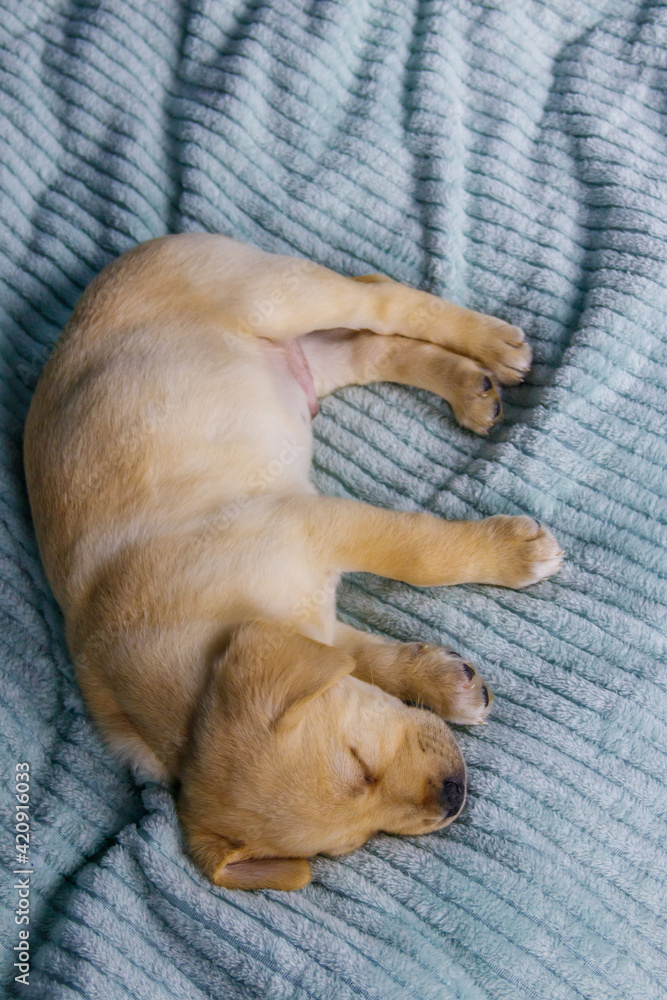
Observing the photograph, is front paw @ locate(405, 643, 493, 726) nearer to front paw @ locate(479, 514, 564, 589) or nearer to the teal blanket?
the teal blanket

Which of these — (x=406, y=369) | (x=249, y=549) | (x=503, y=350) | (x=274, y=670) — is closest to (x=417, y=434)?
(x=406, y=369)

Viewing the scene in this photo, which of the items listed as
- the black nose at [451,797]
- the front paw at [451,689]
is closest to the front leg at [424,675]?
the front paw at [451,689]

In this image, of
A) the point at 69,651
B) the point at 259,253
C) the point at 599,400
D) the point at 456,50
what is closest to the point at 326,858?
the point at 69,651

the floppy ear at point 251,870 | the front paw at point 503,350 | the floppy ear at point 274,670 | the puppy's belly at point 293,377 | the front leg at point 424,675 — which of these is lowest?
the floppy ear at point 251,870

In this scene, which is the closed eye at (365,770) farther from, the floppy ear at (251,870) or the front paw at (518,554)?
the front paw at (518,554)

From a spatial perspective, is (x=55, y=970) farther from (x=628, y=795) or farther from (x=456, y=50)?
(x=456, y=50)

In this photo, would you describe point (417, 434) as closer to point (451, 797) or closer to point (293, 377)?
point (293, 377)

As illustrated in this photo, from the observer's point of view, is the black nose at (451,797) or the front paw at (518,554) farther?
the front paw at (518,554)
